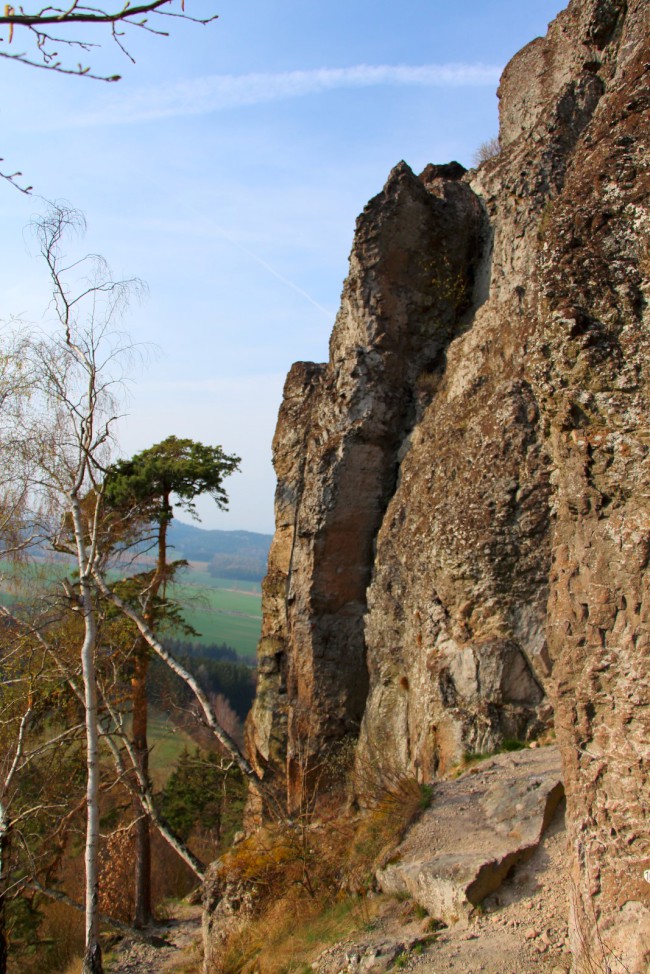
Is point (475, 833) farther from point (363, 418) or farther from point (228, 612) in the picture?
point (228, 612)

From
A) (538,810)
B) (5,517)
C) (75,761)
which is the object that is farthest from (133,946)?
(538,810)

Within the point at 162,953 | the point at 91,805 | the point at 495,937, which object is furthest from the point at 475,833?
the point at 162,953

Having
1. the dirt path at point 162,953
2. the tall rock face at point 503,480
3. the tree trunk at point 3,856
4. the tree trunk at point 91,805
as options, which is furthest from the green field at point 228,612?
the dirt path at point 162,953

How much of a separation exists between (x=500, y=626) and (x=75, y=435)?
19.7 ft

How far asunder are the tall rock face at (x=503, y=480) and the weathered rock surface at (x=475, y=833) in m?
0.95

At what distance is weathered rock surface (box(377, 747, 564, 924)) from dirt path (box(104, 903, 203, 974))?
184 inches

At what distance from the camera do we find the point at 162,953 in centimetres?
1324

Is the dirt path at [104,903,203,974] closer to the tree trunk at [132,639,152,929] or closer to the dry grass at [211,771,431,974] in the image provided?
the tree trunk at [132,639,152,929]

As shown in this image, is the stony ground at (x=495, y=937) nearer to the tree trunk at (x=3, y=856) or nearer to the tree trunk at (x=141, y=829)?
the tree trunk at (x=3, y=856)

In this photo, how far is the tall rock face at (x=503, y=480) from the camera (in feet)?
14.5

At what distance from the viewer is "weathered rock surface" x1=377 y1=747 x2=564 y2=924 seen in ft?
22.4

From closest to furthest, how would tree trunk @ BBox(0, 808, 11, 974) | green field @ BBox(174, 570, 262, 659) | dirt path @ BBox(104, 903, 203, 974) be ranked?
→ 1. tree trunk @ BBox(0, 808, 11, 974)
2. dirt path @ BBox(104, 903, 203, 974)
3. green field @ BBox(174, 570, 262, 659)

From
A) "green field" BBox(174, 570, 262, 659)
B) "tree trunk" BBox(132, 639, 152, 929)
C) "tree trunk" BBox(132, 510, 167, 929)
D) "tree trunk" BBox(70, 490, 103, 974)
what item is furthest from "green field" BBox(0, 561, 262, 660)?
"tree trunk" BBox(70, 490, 103, 974)

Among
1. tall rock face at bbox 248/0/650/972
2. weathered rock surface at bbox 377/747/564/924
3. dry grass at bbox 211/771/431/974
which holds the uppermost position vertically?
tall rock face at bbox 248/0/650/972
